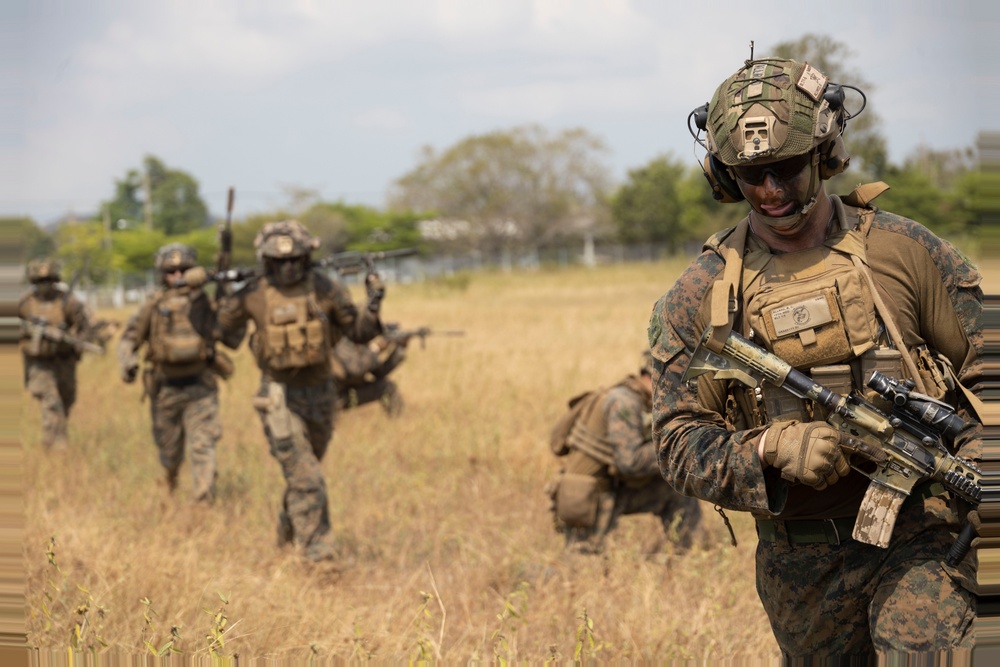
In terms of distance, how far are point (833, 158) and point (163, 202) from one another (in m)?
49.6

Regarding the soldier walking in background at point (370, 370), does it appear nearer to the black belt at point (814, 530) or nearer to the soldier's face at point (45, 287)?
the soldier's face at point (45, 287)

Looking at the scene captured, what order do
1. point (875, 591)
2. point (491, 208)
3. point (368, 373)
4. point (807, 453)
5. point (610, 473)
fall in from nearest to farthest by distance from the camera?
point (807, 453), point (875, 591), point (610, 473), point (368, 373), point (491, 208)

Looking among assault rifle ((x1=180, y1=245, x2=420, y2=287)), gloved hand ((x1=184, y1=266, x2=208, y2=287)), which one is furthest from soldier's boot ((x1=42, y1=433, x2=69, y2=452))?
assault rifle ((x1=180, y1=245, x2=420, y2=287))

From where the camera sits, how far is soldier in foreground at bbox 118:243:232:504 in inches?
360

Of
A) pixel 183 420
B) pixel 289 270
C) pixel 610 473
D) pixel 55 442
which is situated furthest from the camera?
pixel 55 442

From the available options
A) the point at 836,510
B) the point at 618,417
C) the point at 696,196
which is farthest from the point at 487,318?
the point at 696,196

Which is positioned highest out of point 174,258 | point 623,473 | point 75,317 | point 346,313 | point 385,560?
point 174,258

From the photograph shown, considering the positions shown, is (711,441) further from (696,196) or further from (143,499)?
(696,196)

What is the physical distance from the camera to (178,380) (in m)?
9.36

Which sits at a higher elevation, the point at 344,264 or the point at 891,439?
the point at 344,264

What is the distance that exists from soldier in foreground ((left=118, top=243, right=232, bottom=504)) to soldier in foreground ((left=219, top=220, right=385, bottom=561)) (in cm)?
147

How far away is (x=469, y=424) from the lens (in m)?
11.3

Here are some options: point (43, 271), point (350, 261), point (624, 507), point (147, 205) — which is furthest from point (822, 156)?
point (147, 205)

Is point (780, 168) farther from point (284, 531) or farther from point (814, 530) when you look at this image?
point (284, 531)
